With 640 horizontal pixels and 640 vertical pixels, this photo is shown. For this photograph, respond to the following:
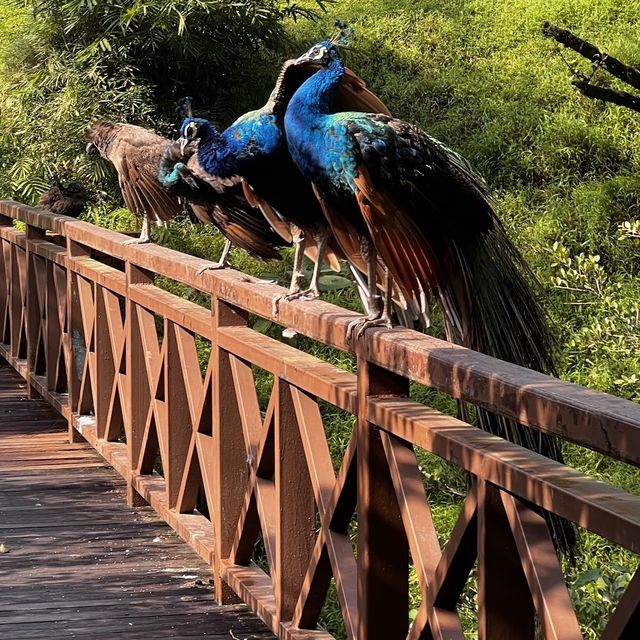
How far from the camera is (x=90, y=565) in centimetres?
336

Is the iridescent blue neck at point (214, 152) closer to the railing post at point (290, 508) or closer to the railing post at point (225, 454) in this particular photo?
the railing post at point (225, 454)

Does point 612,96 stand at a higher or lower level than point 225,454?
higher

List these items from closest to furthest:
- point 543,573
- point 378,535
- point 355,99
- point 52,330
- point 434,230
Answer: point 543,573
point 378,535
point 434,230
point 355,99
point 52,330

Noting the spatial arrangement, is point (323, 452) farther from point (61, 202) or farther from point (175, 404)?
point (61, 202)

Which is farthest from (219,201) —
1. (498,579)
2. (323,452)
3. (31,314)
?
(498,579)

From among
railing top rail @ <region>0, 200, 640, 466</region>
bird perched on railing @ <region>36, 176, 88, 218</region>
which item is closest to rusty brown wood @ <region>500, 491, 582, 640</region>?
railing top rail @ <region>0, 200, 640, 466</region>

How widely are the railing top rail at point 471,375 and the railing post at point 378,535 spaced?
2.4 inches

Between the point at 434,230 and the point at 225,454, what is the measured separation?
871 millimetres

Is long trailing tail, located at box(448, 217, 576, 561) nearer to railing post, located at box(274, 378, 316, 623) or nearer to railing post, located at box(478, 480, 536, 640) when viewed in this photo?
railing post, located at box(274, 378, 316, 623)

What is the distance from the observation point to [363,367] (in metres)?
2.27

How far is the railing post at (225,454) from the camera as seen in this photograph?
3092mm

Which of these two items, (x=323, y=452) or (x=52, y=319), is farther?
(x=52, y=319)

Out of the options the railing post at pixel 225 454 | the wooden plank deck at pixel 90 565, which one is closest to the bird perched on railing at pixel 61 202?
the wooden plank deck at pixel 90 565

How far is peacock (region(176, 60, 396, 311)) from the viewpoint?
3350mm
